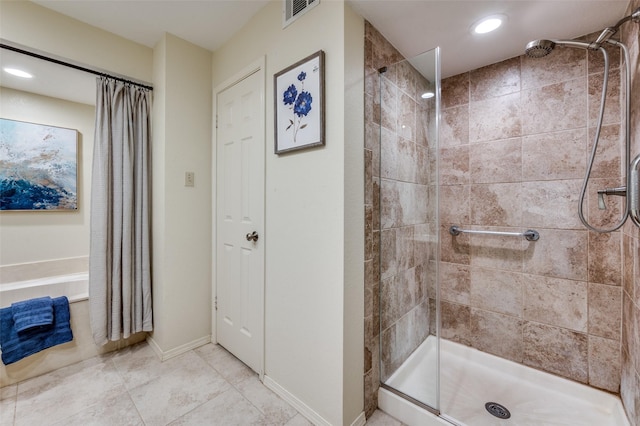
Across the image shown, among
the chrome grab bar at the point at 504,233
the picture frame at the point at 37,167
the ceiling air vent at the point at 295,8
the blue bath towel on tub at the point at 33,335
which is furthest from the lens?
the picture frame at the point at 37,167

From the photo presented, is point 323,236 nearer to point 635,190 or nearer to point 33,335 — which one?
point 635,190

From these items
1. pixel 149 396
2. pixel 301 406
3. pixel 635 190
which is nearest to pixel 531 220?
pixel 635 190

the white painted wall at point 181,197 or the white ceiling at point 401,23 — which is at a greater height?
the white ceiling at point 401,23

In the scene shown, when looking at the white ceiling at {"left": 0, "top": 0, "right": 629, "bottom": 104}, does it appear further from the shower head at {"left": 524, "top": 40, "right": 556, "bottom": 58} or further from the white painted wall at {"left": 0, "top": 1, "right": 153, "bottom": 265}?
the shower head at {"left": 524, "top": 40, "right": 556, "bottom": 58}

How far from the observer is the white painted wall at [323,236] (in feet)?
4.33

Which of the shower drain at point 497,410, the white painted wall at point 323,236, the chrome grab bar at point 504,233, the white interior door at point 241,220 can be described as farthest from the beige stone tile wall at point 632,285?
the white interior door at point 241,220

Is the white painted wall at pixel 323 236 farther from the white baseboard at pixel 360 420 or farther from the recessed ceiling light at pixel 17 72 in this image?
the recessed ceiling light at pixel 17 72

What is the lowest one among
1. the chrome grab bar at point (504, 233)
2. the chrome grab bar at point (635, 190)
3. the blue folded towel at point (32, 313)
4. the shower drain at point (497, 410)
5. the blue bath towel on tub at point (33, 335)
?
the shower drain at point (497, 410)

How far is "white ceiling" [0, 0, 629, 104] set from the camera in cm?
136

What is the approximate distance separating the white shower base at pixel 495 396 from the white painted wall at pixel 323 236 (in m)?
0.32

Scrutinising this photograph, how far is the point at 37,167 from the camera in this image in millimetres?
2148

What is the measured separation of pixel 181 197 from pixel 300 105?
1.21 meters

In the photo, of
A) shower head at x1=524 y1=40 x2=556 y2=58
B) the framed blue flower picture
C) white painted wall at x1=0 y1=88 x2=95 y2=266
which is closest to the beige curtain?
white painted wall at x1=0 y1=88 x2=95 y2=266

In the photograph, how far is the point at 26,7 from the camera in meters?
1.65
